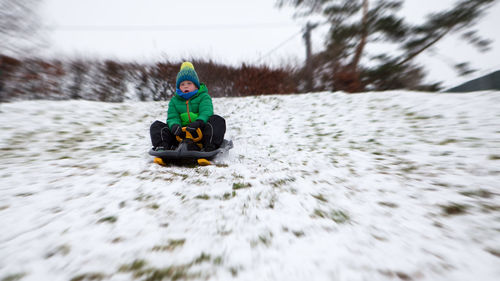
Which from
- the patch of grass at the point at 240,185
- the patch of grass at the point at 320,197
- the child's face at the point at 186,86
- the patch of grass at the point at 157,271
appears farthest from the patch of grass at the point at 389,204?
the child's face at the point at 186,86

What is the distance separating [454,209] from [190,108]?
10.3ft

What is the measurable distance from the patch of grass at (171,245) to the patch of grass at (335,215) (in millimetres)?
1032

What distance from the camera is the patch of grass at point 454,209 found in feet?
4.80

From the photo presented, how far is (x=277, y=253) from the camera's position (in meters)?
1.17

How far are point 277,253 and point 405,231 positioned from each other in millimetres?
921

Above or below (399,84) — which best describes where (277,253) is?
below

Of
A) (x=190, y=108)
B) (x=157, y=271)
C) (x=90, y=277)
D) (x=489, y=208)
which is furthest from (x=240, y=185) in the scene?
(x=489, y=208)

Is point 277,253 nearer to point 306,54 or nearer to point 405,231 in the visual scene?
point 405,231

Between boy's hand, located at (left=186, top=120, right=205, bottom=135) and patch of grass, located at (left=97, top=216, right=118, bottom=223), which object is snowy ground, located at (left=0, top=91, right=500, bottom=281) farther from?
boy's hand, located at (left=186, top=120, right=205, bottom=135)

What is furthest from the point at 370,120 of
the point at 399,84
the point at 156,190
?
the point at 399,84

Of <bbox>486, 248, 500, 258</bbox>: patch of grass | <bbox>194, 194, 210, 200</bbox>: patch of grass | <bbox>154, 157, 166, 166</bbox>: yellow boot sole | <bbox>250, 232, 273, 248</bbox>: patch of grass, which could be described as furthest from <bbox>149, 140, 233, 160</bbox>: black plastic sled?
<bbox>486, 248, 500, 258</bbox>: patch of grass

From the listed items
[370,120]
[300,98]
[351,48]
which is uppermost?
[351,48]

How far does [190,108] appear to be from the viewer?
3.01 m

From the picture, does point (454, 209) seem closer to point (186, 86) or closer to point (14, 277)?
point (14, 277)
